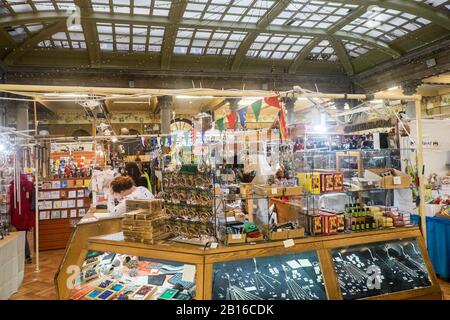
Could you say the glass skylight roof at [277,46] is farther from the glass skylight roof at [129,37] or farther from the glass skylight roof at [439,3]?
the glass skylight roof at [439,3]

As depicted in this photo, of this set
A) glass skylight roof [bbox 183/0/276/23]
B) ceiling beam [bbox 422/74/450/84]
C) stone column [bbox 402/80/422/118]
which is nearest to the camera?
glass skylight roof [bbox 183/0/276/23]

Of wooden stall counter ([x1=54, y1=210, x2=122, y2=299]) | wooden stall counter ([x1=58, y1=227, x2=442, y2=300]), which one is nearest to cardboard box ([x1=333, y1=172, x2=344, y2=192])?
wooden stall counter ([x1=58, y1=227, x2=442, y2=300])

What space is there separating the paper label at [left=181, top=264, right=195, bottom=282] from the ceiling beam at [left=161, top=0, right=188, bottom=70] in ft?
26.1

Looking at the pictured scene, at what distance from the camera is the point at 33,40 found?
9.54m

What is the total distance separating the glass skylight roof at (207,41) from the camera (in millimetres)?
10352

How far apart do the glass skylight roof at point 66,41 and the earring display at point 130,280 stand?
8.63 metres

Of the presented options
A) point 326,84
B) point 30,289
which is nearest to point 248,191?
point 30,289

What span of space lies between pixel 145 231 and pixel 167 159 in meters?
4.87

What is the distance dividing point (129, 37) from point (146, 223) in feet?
30.1

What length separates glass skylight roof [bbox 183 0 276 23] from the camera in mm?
8922

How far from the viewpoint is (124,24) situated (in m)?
9.50

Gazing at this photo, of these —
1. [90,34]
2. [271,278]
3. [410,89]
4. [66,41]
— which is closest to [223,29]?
[90,34]

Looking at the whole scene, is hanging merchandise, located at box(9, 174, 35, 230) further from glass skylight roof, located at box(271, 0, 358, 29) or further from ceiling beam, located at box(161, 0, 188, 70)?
glass skylight roof, located at box(271, 0, 358, 29)
